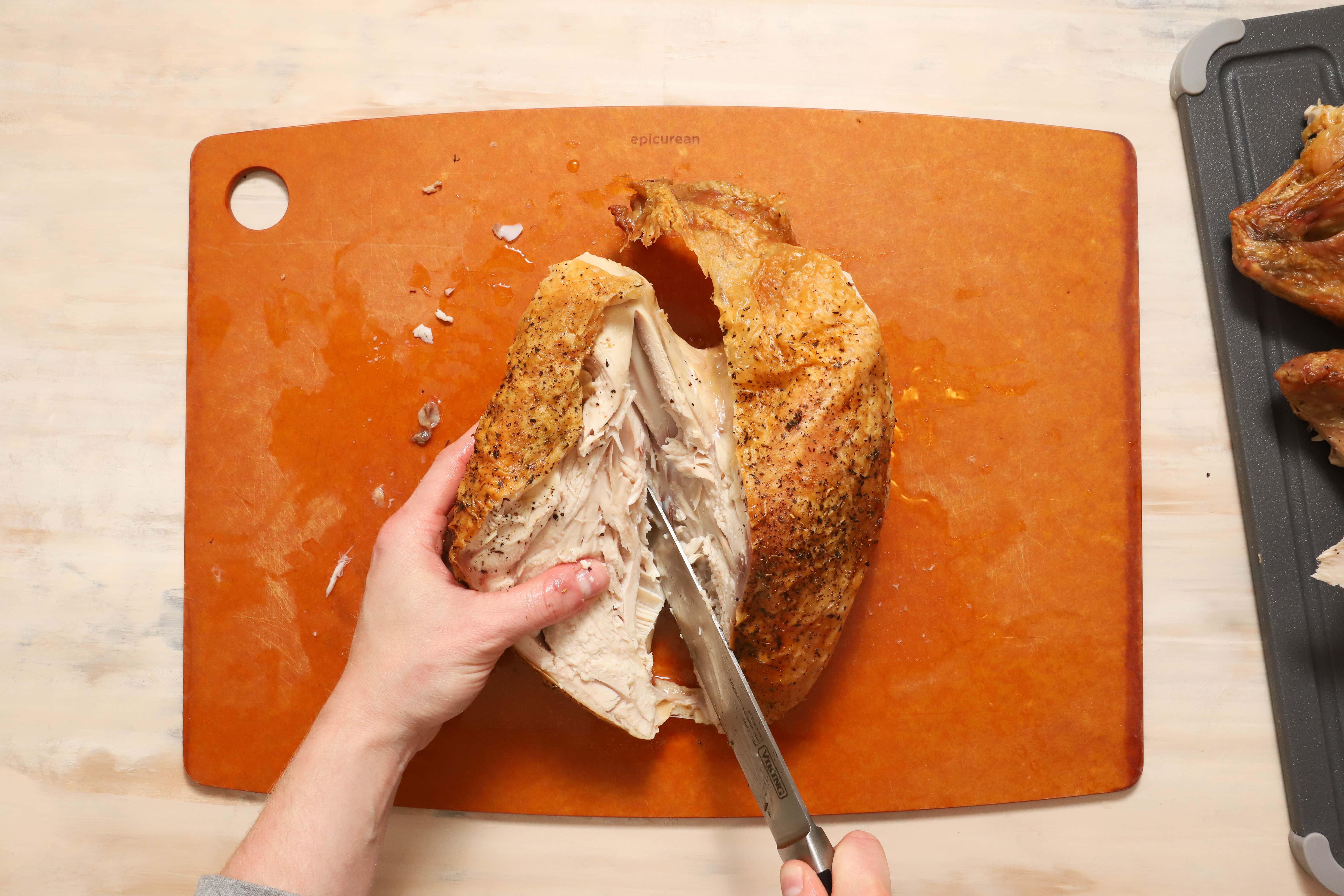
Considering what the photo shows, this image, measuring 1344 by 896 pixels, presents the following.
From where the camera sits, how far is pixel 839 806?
2.28 m

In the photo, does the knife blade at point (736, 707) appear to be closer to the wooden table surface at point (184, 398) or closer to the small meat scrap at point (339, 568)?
the wooden table surface at point (184, 398)

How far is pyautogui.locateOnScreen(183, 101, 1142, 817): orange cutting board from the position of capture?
2287mm

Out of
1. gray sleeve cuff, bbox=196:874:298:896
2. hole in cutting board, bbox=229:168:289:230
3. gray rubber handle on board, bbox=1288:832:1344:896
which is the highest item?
hole in cutting board, bbox=229:168:289:230

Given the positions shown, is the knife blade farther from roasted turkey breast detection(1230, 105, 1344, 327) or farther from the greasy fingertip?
roasted turkey breast detection(1230, 105, 1344, 327)

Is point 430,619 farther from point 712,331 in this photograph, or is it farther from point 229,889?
point 712,331

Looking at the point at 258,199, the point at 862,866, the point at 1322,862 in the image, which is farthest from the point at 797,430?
the point at 1322,862

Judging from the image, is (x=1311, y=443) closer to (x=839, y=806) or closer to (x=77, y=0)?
(x=839, y=806)

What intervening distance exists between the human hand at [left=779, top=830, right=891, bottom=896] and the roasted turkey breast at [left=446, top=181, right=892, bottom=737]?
42 centimetres

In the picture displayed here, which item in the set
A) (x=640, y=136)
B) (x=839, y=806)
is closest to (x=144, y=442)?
(x=640, y=136)

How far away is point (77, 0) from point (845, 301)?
8.20 ft

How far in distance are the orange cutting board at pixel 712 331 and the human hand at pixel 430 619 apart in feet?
0.85

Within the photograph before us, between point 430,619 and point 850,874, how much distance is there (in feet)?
3.67

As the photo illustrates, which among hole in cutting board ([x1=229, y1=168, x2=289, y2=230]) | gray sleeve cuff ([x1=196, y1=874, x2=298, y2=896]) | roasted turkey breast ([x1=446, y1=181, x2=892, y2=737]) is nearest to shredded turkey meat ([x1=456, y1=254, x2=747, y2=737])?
roasted turkey breast ([x1=446, y1=181, x2=892, y2=737])

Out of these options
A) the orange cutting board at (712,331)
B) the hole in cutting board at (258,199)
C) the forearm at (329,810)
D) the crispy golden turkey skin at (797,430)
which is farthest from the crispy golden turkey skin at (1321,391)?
Answer: the hole in cutting board at (258,199)
